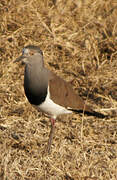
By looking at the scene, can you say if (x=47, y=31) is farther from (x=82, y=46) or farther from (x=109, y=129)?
(x=109, y=129)

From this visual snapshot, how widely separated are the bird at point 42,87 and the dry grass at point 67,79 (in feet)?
1.05

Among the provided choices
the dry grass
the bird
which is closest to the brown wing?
the bird

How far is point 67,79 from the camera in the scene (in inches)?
232

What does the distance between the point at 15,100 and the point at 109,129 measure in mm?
1394

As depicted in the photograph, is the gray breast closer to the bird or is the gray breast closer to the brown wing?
the bird

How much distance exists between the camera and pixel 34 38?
6070 millimetres

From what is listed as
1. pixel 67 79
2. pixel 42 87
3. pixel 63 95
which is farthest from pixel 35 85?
pixel 67 79

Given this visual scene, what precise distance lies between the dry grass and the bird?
Result: 1.05ft

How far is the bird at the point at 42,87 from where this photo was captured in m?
4.22

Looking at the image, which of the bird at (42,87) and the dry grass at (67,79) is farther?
the bird at (42,87)

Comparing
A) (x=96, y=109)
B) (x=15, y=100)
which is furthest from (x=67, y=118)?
(x=15, y=100)

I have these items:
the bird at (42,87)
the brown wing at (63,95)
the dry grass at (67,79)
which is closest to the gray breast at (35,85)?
the bird at (42,87)

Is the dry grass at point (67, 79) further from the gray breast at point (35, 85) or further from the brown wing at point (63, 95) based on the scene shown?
the gray breast at point (35, 85)

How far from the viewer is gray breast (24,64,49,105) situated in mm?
4191
